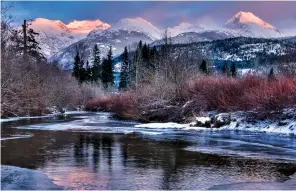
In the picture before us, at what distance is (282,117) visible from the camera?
90.9ft

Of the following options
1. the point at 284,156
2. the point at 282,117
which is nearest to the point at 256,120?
the point at 282,117

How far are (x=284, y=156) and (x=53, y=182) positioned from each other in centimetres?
910

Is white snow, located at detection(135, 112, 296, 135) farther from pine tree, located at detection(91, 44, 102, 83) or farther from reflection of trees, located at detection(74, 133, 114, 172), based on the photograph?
pine tree, located at detection(91, 44, 102, 83)

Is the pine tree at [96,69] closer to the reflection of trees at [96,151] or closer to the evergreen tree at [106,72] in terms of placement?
the evergreen tree at [106,72]

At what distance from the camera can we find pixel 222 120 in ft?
99.5

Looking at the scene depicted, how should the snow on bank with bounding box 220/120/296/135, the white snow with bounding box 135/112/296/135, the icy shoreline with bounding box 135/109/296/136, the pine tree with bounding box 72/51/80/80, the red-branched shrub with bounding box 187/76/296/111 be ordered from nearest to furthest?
the snow on bank with bounding box 220/120/296/135, the white snow with bounding box 135/112/296/135, the icy shoreline with bounding box 135/109/296/136, the red-branched shrub with bounding box 187/76/296/111, the pine tree with bounding box 72/51/80/80

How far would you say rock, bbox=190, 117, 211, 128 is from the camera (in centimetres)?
3072

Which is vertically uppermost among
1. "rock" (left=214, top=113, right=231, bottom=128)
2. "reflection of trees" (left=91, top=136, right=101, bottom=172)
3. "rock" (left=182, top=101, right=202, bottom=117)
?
"rock" (left=182, top=101, right=202, bottom=117)

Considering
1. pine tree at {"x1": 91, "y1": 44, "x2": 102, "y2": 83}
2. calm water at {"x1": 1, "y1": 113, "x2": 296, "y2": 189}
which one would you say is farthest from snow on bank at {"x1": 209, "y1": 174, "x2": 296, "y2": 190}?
pine tree at {"x1": 91, "y1": 44, "x2": 102, "y2": 83}

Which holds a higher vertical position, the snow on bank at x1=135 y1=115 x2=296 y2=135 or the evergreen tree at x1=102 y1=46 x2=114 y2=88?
the evergreen tree at x1=102 y1=46 x2=114 y2=88

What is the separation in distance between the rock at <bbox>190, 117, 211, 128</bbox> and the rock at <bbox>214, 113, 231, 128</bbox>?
0.56 metres

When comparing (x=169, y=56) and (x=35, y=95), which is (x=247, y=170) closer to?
(x=169, y=56)

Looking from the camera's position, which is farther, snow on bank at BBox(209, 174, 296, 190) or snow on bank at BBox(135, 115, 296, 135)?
snow on bank at BBox(135, 115, 296, 135)

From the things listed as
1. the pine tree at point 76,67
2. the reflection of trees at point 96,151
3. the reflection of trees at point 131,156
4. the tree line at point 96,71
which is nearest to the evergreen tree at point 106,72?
the tree line at point 96,71
